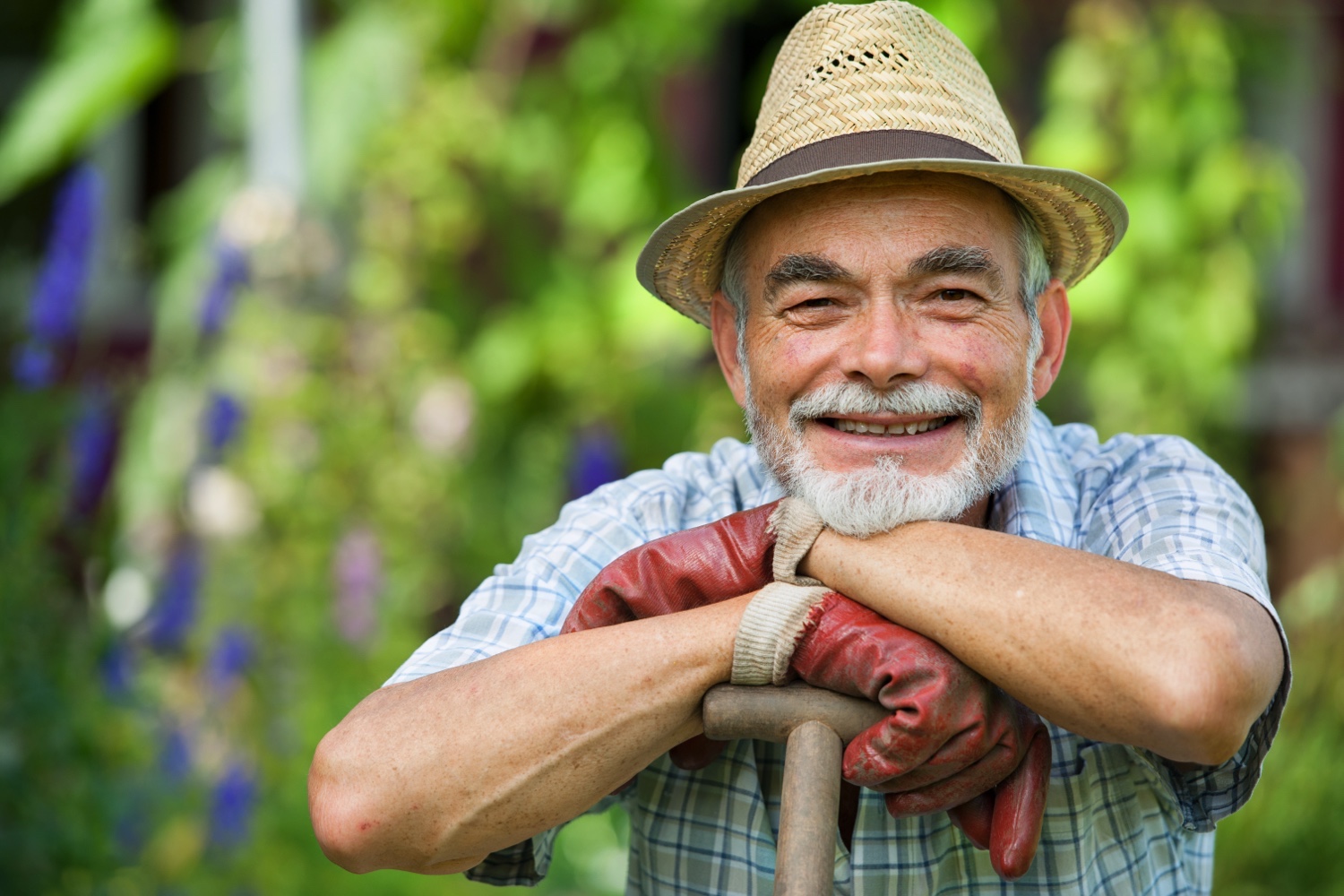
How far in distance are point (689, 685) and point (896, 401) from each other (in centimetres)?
49

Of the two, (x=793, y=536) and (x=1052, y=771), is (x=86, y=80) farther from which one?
(x=1052, y=771)

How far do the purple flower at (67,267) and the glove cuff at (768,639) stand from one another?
239 cm

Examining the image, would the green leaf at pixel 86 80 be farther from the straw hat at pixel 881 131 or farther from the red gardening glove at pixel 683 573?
the red gardening glove at pixel 683 573

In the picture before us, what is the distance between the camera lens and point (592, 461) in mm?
4352

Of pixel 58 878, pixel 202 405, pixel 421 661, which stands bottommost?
pixel 58 878

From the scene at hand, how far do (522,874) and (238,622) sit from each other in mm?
2204

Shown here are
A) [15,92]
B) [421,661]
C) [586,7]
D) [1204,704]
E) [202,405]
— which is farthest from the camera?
[15,92]

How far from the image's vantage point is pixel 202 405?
429 cm

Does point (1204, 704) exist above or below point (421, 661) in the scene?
below

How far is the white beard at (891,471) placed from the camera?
183 cm

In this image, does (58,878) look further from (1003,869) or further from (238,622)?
(1003,869)

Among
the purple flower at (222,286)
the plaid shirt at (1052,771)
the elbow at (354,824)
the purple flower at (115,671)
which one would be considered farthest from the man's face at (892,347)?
the purple flower at (222,286)

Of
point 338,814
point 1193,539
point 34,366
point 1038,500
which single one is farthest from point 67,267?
point 1193,539

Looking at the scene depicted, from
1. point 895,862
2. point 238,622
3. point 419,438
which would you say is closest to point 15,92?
point 419,438
